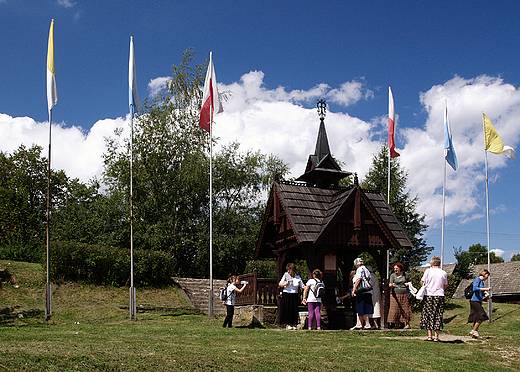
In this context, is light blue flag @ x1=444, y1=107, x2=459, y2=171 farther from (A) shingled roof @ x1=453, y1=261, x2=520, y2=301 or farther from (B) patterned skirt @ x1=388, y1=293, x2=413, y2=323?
(A) shingled roof @ x1=453, y1=261, x2=520, y2=301

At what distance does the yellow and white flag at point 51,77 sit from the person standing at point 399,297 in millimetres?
12860

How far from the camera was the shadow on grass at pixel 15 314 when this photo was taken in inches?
637

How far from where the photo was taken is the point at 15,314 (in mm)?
17109

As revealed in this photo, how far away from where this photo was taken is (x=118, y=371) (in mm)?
6281

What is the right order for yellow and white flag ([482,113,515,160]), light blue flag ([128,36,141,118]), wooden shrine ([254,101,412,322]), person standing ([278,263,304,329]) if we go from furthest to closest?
yellow and white flag ([482,113,515,160])
light blue flag ([128,36,141,118])
wooden shrine ([254,101,412,322])
person standing ([278,263,304,329])

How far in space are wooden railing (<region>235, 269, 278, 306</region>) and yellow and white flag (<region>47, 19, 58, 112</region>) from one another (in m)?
9.65

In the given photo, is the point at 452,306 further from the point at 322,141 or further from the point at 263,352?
the point at 263,352

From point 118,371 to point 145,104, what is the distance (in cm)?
3155

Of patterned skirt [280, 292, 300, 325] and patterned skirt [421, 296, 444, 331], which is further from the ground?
patterned skirt [421, 296, 444, 331]

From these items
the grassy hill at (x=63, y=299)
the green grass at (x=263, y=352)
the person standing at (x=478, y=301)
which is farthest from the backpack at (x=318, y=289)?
the grassy hill at (x=63, y=299)

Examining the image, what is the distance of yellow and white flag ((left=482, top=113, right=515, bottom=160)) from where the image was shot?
802 inches

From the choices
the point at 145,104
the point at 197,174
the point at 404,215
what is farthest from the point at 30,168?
the point at 404,215

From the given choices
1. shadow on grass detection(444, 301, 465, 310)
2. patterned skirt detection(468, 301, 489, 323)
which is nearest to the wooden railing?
patterned skirt detection(468, 301, 489, 323)

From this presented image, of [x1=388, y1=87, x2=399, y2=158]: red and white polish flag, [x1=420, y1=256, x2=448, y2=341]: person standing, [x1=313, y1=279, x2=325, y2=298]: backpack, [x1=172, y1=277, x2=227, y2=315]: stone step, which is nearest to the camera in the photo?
[x1=420, y1=256, x2=448, y2=341]: person standing
